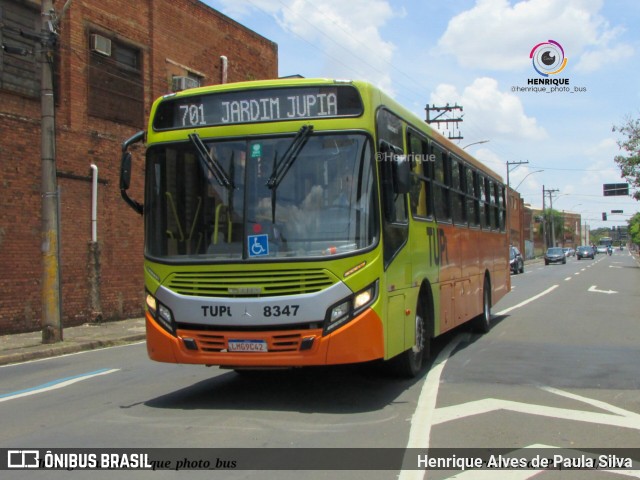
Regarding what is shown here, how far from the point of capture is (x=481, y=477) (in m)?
4.72

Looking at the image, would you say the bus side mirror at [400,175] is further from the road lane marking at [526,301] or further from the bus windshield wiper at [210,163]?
the road lane marking at [526,301]

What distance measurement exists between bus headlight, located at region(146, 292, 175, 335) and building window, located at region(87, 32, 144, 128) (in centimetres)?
1141

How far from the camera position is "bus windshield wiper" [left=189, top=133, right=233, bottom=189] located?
6.77 m

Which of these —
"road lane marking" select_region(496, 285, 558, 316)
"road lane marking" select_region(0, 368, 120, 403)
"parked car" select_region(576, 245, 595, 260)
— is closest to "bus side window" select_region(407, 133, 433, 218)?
"road lane marking" select_region(0, 368, 120, 403)

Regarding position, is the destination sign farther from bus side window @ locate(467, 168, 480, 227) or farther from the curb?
the curb

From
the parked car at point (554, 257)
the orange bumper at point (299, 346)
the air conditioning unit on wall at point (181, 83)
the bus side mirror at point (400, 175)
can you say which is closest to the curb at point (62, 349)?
the orange bumper at point (299, 346)

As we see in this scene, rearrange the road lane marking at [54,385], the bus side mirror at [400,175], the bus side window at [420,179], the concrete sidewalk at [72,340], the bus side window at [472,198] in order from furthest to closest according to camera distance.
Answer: the concrete sidewalk at [72,340]
the bus side window at [472,198]
the bus side window at [420,179]
the road lane marking at [54,385]
the bus side mirror at [400,175]

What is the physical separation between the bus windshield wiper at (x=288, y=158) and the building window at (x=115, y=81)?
11944mm

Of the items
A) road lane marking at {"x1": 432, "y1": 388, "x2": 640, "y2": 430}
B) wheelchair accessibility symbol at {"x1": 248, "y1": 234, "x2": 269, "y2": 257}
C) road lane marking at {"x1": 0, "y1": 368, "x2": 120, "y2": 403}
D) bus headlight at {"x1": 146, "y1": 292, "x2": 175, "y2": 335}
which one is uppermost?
wheelchair accessibility symbol at {"x1": 248, "y1": 234, "x2": 269, "y2": 257}

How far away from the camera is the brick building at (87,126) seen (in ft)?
48.5

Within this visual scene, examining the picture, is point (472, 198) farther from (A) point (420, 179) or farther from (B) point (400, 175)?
(B) point (400, 175)

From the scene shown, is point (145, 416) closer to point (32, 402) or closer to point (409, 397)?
point (32, 402)

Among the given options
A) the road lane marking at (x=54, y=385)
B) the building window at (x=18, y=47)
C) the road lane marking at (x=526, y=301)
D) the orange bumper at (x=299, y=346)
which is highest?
the building window at (x=18, y=47)

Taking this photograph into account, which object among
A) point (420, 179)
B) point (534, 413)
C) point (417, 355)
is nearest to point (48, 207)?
point (420, 179)
